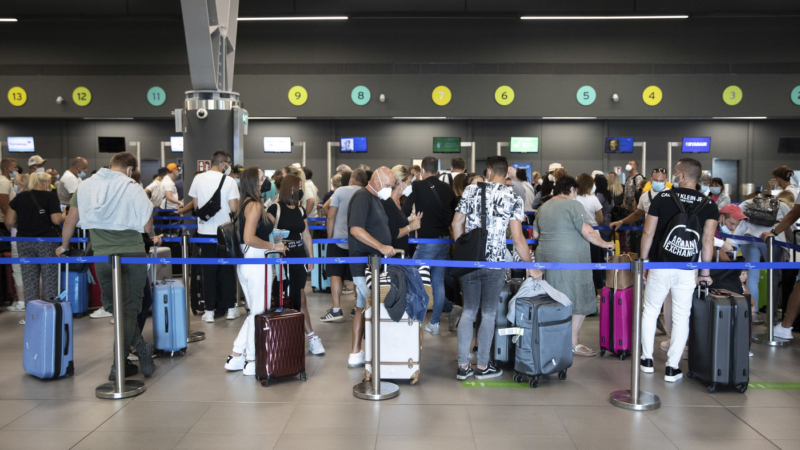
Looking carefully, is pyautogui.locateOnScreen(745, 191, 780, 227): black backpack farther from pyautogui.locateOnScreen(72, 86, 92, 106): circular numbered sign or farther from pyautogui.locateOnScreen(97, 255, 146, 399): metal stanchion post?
pyautogui.locateOnScreen(72, 86, 92, 106): circular numbered sign

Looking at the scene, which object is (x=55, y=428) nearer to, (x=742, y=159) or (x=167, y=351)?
(x=167, y=351)

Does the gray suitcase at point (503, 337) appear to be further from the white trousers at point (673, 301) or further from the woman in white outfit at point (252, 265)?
the woman in white outfit at point (252, 265)

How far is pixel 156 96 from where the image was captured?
51.8 feet

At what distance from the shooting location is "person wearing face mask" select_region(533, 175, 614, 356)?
5312mm

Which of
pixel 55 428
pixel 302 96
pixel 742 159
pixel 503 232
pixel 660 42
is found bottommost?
pixel 55 428

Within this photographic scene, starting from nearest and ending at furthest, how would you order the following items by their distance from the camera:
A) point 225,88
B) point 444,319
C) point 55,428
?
point 55,428 < point 444,319 < point 225,88

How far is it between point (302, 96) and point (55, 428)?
12.6 m

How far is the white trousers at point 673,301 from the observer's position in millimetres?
4707

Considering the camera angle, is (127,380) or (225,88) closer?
(127,380)

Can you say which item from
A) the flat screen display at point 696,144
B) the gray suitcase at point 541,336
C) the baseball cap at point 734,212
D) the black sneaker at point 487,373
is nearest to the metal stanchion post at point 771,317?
the baseball cap at point 734,212

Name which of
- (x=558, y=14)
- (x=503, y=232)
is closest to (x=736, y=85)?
(x=558, y=14)

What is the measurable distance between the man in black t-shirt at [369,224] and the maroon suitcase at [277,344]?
620 mm

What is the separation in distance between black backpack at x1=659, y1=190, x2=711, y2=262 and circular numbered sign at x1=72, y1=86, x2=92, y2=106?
50.1ft

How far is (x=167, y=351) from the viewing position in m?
5.52
